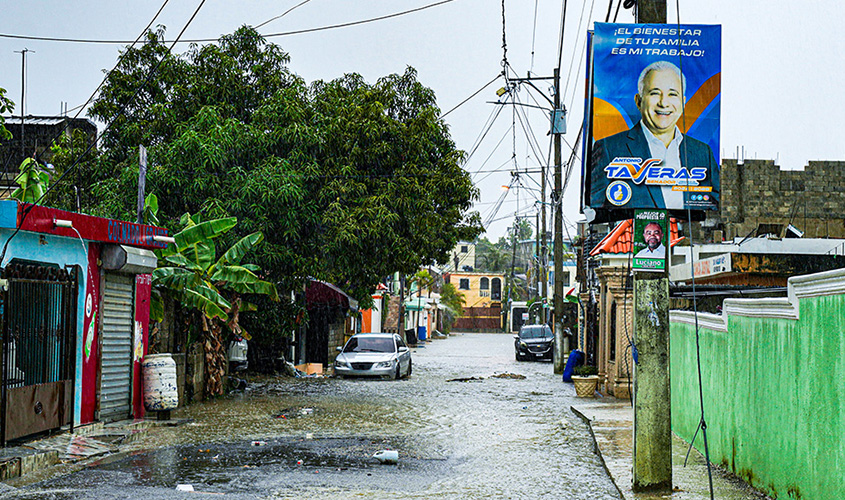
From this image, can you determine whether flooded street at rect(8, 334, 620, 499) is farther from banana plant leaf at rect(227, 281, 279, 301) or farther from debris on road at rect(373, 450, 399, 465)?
banana plant leaf at rect(227, 281, 279, 301)

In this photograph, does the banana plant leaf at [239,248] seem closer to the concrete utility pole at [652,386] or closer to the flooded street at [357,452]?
the flooded street at [357,452]

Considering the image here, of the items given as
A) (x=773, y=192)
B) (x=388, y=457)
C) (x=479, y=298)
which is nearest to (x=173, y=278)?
(x=388, y=457)

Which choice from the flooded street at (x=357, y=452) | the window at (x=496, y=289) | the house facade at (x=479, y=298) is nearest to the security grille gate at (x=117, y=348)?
the flooded street at (x=357, y=452)

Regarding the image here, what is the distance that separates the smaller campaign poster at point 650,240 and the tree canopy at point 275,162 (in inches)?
492

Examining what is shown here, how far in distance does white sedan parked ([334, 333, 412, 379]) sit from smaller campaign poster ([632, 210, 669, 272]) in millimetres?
17839

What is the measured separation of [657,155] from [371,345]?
19.5 m

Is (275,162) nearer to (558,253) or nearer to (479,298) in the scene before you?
(558,253)

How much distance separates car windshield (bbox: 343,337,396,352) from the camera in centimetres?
2808

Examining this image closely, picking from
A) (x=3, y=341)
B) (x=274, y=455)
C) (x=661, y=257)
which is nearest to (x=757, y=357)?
(x=661, y=257)

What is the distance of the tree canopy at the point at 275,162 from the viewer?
70.4 ft

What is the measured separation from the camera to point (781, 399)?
332 inches

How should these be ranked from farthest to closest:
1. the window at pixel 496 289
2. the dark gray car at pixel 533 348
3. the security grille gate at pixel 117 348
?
the window at pixel 496 289 → the dark gray car at pixel 533 348 → the security grille gate at pixel 117 348

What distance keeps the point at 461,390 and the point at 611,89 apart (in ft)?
52.2

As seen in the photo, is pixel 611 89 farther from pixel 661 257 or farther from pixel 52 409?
pixel 52 409
